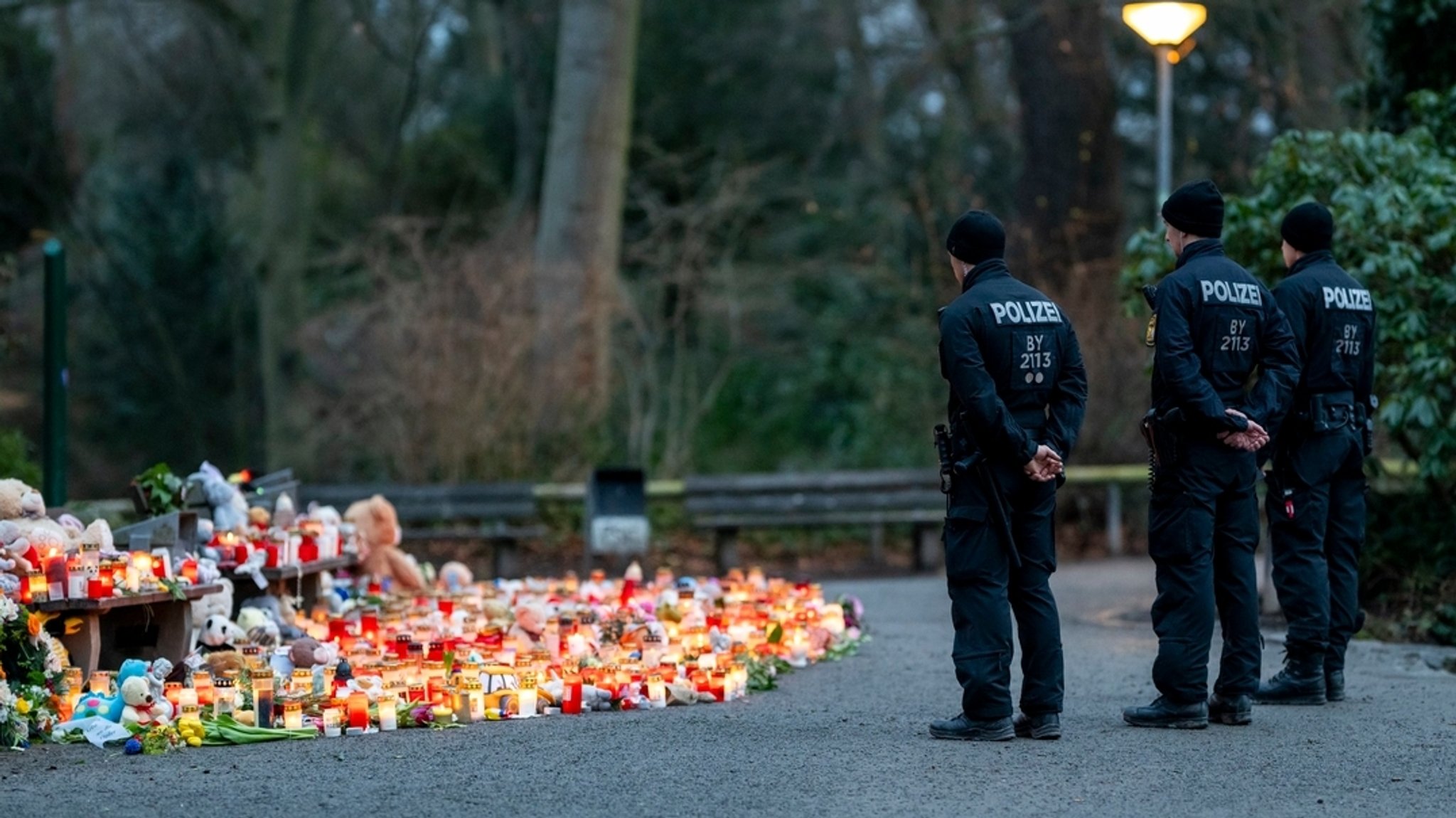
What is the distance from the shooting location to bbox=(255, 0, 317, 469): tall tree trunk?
787 inches

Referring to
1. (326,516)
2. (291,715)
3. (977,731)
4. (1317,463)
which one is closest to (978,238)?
(977,731)

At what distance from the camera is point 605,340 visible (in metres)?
19.1

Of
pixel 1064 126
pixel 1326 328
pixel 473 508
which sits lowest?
pixel 473 508

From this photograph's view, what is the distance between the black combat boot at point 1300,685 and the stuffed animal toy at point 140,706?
15.2ft

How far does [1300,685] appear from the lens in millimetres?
8562

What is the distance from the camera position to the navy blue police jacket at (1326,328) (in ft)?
28.2

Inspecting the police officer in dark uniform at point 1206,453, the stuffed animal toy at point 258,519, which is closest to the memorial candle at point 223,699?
the stuffed animal toy at point 258,519

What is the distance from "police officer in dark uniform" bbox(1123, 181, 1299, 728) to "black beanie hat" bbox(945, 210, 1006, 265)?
28.4 inches

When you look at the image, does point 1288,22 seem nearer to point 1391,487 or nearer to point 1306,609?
point 1391,487

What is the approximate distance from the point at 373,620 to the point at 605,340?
9.40 m

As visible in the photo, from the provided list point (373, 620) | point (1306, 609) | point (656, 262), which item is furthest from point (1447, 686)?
point (656, 262)

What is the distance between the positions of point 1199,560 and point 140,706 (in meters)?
4.26

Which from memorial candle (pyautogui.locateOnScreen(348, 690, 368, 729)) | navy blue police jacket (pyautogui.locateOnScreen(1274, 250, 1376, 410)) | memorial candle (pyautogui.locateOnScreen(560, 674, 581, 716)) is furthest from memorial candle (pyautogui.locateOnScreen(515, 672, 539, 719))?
navy blue police jacket (pyautogui.locateOnScreen(1274, 250, 1376, 410))

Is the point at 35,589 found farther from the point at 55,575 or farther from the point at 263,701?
the point at 263,701
